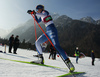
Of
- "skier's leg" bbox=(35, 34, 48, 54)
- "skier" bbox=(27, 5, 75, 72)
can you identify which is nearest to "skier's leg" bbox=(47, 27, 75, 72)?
"skier" bbox=(27, 5, 75, 72)

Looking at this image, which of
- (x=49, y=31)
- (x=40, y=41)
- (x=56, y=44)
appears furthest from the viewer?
(x=40, y=41)

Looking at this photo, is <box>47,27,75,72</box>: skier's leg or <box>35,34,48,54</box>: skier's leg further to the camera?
<box>35,34,48,54</box>: skier's leg

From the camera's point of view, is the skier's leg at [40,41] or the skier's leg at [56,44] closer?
the skier's leg at [56,44]

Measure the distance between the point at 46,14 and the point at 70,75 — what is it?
2257 mm

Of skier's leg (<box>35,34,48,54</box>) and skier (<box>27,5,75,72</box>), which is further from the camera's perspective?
skier's leg (<box>35,34,48,54</box>)

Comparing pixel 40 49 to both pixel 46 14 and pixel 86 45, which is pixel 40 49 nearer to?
pixel 46 14

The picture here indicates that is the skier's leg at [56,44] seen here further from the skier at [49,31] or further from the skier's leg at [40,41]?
the skier's leg at [40,41]

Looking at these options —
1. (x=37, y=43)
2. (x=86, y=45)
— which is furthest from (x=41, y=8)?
(x=86, y=45)

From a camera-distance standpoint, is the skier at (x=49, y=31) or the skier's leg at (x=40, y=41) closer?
the skier at (x=49, y=31)

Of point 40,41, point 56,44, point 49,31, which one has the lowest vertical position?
point 56,44

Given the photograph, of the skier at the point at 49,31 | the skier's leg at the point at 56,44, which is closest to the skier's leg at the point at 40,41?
the skier at the point at 49,31

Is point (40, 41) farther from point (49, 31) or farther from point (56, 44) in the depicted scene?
point (56, 44)

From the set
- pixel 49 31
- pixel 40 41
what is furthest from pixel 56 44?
pixel 40 41

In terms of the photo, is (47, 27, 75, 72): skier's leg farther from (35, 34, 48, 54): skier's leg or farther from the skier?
(35, 34, 48, 54): skier's leg
